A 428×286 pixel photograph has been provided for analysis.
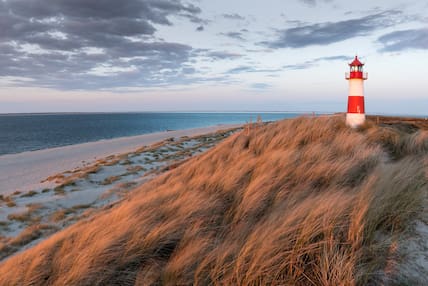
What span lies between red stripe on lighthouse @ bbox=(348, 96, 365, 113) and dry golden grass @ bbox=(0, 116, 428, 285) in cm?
572

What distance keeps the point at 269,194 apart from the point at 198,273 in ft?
5.77

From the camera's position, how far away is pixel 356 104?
378 inches

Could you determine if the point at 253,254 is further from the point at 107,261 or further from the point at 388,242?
the point at 107,261

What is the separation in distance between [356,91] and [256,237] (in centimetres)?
900

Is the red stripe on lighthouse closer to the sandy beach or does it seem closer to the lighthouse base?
the lighthouse base

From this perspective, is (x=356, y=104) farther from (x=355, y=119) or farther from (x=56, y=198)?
(x=56, y=198)

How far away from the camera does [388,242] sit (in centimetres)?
222

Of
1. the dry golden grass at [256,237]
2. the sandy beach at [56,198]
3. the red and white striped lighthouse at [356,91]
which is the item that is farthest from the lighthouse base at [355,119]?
the sandy beach at [56,198]

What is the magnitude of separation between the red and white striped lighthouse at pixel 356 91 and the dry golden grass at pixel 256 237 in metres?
5.65

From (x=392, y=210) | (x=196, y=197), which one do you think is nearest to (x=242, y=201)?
(x=196, y=197)

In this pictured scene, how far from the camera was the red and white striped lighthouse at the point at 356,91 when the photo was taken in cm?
949

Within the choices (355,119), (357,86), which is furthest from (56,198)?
(357,86)

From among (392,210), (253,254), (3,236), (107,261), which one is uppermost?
(392,210)

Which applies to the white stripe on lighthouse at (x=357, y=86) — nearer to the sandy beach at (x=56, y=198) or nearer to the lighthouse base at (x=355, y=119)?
the lighthouse base at (x=355, y=119)
